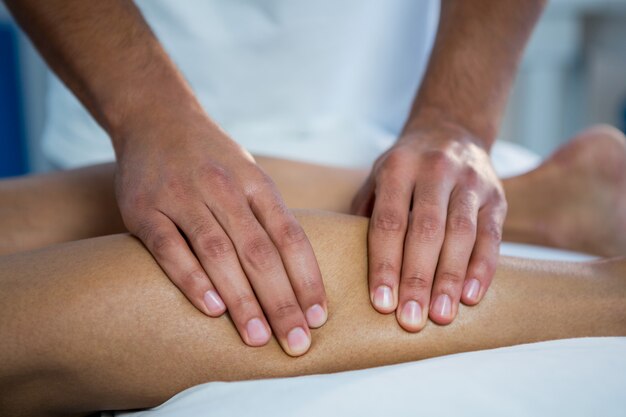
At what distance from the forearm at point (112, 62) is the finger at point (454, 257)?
0.30 metres

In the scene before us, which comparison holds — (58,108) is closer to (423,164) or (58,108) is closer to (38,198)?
(38,198)

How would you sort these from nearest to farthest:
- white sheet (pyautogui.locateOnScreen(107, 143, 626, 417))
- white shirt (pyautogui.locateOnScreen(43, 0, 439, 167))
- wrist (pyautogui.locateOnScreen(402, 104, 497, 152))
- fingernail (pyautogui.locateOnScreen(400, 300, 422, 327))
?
1. white sheet (pyautogui.locateOnScreen(107, 143, 626, 417))
2. fingernail (pyautogui.locateOnScreen(400, 300, 422, 327))
3. wrist (pyautogui.locateOnScreen(402, 104, 497, 152))
4. white shirt (pyautogui.locateOnScreen(43, 0, 439, 167))

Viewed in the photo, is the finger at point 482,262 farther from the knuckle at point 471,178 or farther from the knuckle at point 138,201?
the knuckle at point 138,201

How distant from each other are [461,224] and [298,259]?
0.56 feet

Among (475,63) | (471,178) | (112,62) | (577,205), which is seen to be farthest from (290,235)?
(577,205)

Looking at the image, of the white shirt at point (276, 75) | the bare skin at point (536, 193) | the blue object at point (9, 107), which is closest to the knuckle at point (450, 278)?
the bare skin at point (536, 193)

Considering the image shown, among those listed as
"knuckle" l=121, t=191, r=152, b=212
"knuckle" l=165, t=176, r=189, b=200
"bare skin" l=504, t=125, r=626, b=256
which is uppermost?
"knuckle" l=165, t=176, r=189, b=200

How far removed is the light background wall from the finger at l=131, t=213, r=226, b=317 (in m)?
2.12

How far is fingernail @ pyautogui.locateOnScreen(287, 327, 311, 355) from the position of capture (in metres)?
0.58

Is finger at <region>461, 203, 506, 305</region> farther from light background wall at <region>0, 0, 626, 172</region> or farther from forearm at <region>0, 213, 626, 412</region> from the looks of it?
light background wall at <region>0, 0, 626, 172</region>

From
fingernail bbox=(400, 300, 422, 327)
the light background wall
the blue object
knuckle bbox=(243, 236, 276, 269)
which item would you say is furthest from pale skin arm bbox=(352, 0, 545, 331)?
the blue object

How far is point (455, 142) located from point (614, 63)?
7.19 ft

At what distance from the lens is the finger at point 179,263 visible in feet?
1.93

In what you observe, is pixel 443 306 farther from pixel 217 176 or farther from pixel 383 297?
pixel 217 176
